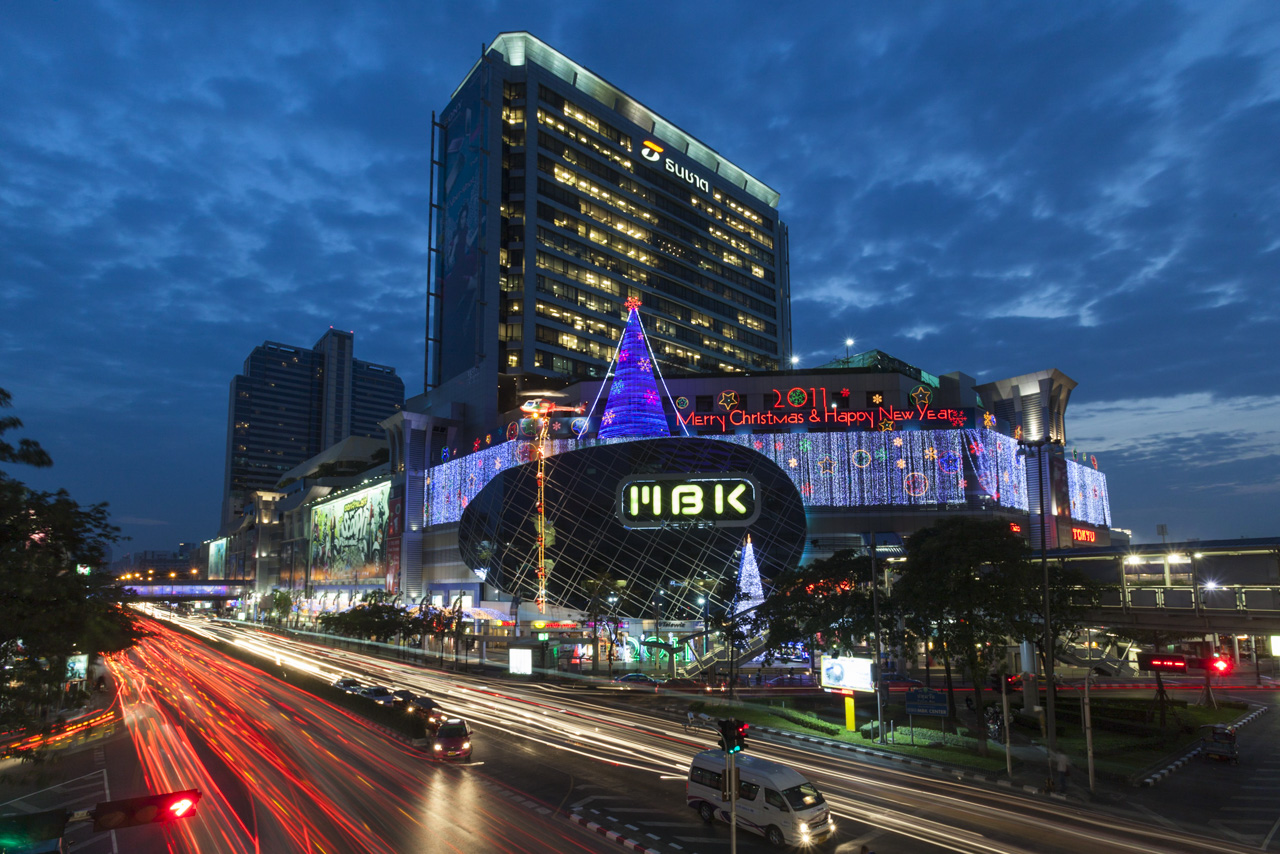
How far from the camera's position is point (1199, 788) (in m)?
28.9

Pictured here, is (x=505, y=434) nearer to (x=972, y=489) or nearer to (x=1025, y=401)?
(x=972, y=489)

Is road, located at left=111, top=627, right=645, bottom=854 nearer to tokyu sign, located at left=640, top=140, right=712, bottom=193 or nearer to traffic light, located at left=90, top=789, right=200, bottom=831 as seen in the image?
traffic light, located at left=90, top=789, right=200, bottom=831

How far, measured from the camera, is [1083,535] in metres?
104

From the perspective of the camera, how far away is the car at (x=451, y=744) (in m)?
30.0

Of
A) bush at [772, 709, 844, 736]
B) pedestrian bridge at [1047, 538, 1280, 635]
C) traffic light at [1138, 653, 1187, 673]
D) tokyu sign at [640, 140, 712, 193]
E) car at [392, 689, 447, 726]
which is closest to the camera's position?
pedestrian bridge at [1047, 538, 1280, 635]

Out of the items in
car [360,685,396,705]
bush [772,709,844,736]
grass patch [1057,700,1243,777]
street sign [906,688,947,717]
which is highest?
street sign [906,688,947,717]

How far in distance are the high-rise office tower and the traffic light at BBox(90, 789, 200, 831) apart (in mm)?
108238

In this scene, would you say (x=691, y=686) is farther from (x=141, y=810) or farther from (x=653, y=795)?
(x=141, y=810)

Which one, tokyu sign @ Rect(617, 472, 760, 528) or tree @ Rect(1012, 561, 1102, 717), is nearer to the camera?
tokyu sign @ Rect(617, 472, 760, 528)

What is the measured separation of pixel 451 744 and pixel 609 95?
13736 centimetres

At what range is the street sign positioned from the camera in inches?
1351

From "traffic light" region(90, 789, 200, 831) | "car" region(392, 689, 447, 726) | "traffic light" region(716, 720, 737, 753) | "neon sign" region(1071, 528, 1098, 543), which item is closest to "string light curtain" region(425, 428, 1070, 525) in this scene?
"neon sign" region(1071, 528, 1098, 543)

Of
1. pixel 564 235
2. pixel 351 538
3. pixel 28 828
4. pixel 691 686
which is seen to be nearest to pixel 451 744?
pixel 28 828

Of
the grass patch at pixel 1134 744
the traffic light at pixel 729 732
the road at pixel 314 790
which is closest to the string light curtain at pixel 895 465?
the grass patch at pixel 1134 744
